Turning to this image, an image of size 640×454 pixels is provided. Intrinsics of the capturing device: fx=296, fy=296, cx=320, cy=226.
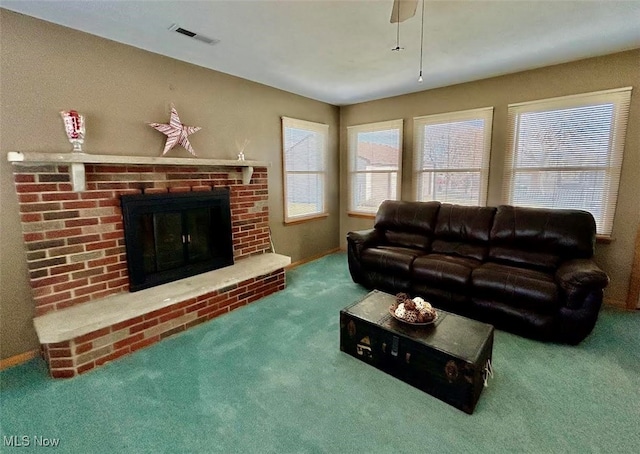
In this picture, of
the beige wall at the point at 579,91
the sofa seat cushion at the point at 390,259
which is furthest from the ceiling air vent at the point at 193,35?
the beige wall at the point at 579,91

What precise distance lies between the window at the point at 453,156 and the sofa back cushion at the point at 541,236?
28.9 inches

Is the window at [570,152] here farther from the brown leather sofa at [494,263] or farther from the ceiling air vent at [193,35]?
the ceiling air vent at [193,35]

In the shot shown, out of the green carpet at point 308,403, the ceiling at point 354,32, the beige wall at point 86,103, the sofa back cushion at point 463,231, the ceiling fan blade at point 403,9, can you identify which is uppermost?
the ceiling at point 354,32

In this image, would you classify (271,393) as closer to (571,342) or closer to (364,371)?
(364,371)

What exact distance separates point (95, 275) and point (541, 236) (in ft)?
13.3

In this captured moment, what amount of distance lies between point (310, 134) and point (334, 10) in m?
2.48

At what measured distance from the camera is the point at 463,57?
291 centimetres

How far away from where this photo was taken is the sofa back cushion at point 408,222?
143 inches

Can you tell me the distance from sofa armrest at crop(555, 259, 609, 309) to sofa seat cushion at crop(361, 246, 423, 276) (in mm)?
1249

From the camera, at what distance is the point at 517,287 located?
2449mm

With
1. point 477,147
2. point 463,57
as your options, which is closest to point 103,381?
point 463,57

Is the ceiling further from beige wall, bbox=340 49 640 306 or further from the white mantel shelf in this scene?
the white mantel shelf

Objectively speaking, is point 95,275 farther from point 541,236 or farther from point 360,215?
point 541,236

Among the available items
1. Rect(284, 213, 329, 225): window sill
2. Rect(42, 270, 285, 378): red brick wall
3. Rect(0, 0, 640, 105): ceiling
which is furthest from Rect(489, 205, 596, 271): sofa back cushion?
Rect(42, 270, 285, 378): red brick wall
